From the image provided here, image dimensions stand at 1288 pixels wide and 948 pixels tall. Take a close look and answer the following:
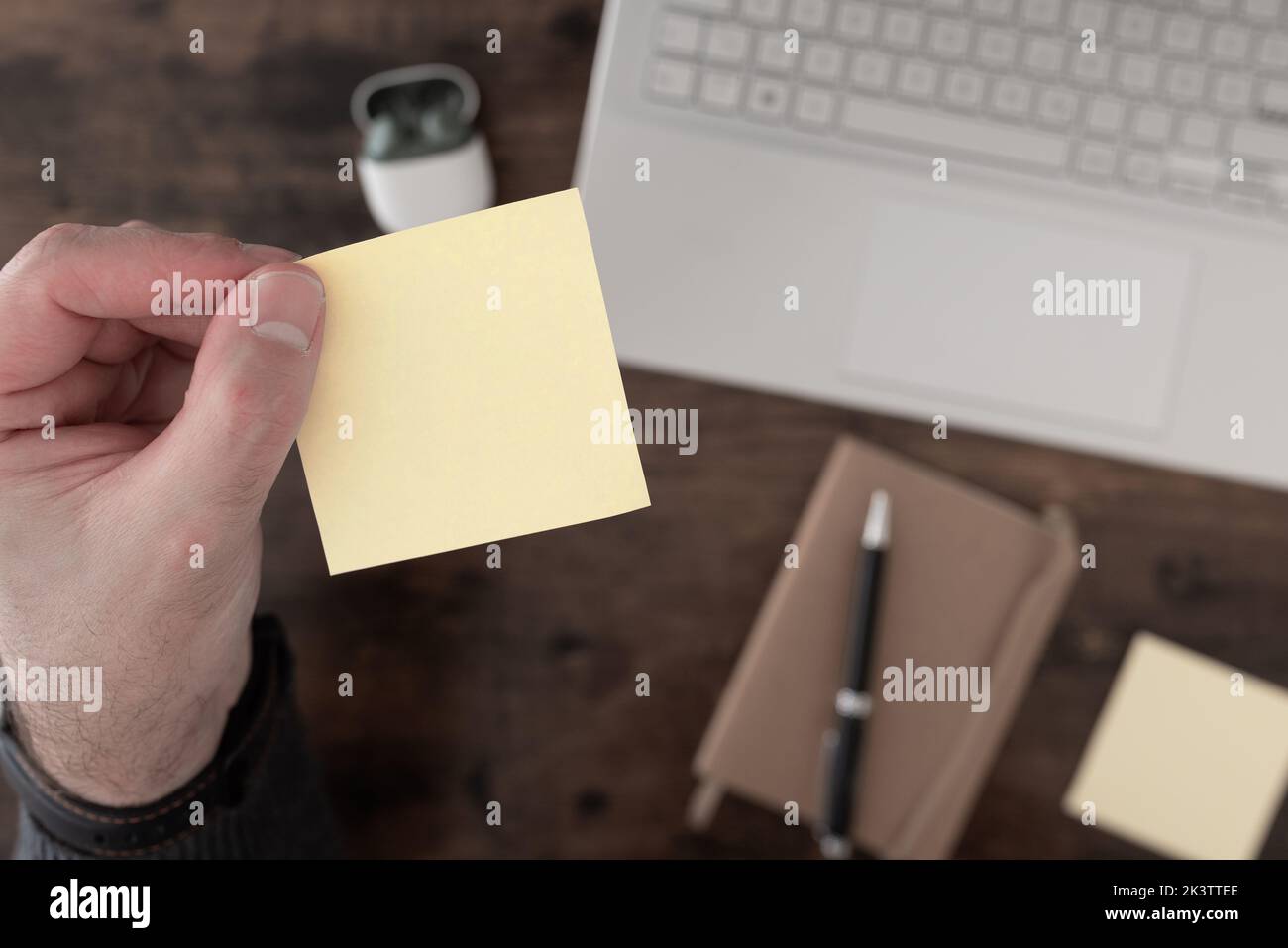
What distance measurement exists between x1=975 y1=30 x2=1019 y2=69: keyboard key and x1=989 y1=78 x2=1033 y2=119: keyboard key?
1cm

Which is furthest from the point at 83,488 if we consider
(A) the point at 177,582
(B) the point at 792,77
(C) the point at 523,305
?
(B) the point at 792,77

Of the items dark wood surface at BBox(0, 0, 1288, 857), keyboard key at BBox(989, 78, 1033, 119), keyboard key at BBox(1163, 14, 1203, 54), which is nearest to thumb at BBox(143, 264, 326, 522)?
dark wood surface at BBox(0, 0, 1288, 857)

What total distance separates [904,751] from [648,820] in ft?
0.63

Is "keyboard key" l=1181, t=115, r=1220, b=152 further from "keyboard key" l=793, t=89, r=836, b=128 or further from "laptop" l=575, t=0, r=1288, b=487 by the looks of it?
"keyboard key" l=793, t=89, r=836, b=128

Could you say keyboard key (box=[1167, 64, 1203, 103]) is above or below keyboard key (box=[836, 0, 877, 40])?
below

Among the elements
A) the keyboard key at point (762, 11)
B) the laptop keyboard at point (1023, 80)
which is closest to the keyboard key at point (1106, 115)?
the laptop keyboard at point (1023, 80)

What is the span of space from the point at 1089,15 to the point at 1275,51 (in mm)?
121

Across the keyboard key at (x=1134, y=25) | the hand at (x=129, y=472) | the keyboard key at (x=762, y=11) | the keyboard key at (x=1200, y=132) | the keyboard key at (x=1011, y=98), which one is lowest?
the hand at (x=129, y=472)

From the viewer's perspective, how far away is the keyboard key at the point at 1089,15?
1.91 feet

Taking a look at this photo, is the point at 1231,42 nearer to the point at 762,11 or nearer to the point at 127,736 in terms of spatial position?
the point at 762,11

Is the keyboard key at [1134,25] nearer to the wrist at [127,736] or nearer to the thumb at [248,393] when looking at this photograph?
Result: the thumb at [248,393]

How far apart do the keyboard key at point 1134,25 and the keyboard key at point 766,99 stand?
0.71ft

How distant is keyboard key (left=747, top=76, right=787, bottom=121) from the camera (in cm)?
59

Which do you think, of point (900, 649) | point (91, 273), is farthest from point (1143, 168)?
point (91, 273)
